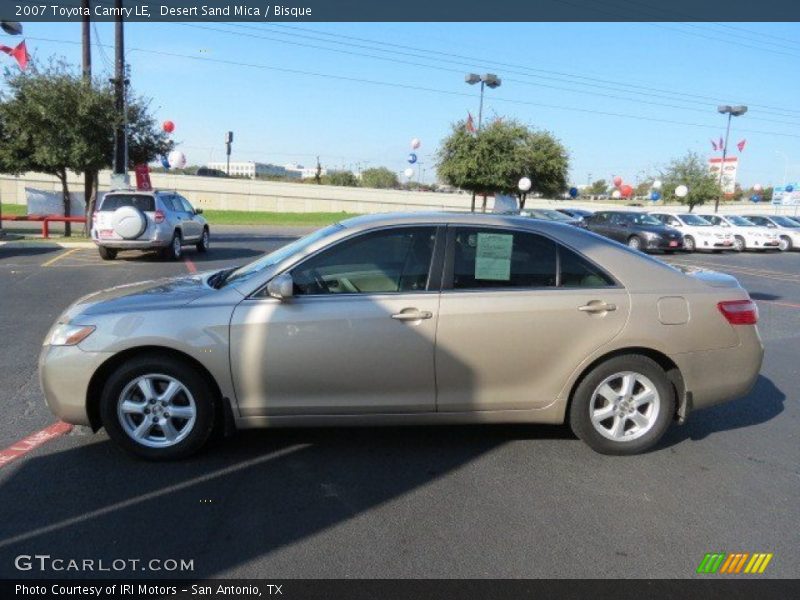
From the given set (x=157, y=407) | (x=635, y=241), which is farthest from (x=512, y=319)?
(x=635, y=241)

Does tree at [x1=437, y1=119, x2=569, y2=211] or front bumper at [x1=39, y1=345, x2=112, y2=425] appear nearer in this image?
front bumper at [x1=39, y1=345, x2=112, y2=425]

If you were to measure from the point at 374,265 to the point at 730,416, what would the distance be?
10.7 feet

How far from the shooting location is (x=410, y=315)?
13.4ft

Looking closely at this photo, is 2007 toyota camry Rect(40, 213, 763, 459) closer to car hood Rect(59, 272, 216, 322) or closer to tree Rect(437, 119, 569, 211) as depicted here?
car hood Rect(59, 272, 216, 322)

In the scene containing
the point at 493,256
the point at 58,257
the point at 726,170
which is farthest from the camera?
the point at 726,170

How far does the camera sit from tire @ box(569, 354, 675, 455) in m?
4.32

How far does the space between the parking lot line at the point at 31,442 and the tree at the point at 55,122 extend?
1639cm

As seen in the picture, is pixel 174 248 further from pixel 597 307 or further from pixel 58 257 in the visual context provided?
pixel 597 307

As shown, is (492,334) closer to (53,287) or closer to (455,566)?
(455,566)

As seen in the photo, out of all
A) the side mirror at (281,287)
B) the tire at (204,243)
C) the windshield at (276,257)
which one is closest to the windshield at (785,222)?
the tire at (204,243)

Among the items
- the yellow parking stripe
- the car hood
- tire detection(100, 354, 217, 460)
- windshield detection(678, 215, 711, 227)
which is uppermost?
windshield detection(678, 215, 711, 227)

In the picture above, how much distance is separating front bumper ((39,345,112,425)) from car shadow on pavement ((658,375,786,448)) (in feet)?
12.6

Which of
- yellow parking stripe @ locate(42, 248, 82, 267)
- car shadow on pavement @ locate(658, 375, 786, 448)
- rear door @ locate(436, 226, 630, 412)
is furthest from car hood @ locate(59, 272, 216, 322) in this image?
yellow parking stripe @ locate(42, 248, 82, 267)

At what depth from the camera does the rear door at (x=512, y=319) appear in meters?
4.16
